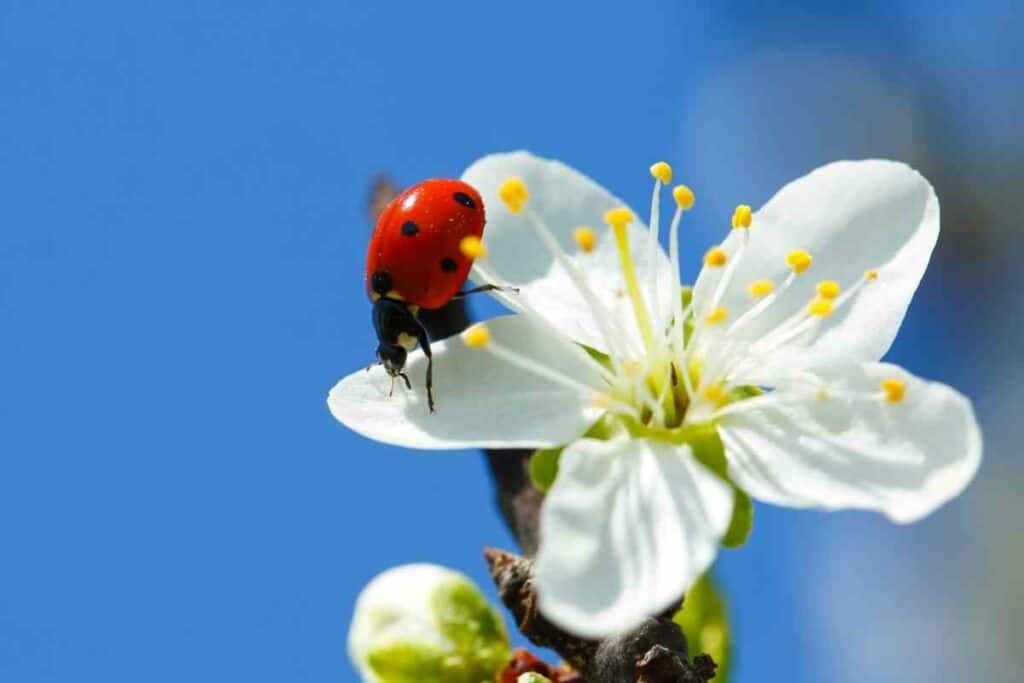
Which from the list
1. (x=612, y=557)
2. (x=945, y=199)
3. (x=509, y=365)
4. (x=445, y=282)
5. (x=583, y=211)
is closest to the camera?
(x=612, y=557)

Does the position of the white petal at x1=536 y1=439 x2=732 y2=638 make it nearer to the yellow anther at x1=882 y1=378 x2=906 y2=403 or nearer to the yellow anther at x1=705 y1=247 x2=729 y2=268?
the yellow anther at x1=882 y1=378 x2=906 y2=403

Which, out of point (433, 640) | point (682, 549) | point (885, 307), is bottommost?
point (682, 549)

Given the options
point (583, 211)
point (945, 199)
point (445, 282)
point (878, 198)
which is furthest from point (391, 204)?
point (945, 199)

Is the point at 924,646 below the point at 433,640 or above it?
above

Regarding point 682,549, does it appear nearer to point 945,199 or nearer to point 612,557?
point 612,557

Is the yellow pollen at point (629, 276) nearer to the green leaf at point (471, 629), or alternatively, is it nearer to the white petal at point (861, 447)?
the white petal at point (861, 447)

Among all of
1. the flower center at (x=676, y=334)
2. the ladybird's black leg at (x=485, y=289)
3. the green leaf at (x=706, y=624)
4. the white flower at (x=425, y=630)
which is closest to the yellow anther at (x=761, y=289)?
the flower center at (x=676, y=334)
